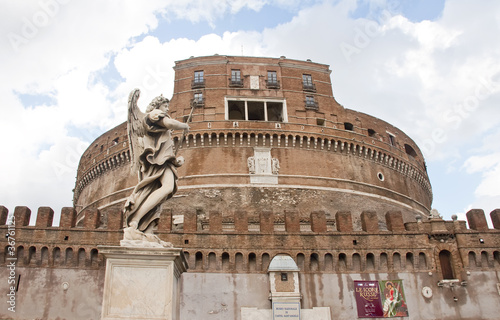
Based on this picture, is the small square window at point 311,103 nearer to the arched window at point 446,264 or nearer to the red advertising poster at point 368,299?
the arched window at point 446,264

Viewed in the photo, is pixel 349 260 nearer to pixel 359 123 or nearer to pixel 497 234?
pixel 497 234

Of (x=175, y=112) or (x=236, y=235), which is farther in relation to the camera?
(x=175, y=112)

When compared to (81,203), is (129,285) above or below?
below

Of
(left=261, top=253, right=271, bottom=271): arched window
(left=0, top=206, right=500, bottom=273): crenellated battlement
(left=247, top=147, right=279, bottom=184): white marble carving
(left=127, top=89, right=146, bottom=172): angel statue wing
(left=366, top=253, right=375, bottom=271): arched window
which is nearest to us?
(left=127, top=89, right=146, bottom=172): angel statue wing

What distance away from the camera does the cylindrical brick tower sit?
94.3ft

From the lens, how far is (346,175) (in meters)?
30.9

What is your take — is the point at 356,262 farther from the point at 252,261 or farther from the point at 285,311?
the point at 252,261

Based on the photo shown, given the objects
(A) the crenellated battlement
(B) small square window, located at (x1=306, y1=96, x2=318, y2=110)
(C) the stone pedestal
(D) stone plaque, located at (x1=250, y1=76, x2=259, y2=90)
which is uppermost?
(D) stone plaque, located at (x1=250, y1=76, x2=259, y2=90)

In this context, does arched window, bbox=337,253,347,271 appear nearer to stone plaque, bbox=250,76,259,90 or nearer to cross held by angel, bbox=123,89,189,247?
stone plaque, bbox=250,76,259,90

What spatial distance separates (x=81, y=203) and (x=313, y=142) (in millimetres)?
18722

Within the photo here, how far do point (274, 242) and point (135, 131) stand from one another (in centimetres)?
1526

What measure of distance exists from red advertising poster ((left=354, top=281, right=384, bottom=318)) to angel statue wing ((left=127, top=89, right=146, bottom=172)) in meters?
16.2

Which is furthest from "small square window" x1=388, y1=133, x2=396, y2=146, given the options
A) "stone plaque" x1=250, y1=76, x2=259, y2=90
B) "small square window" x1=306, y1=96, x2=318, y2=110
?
"stone plaque" x1=250, y1=76, x2=259, y2=90

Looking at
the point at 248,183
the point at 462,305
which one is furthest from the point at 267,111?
the point at 462,305
